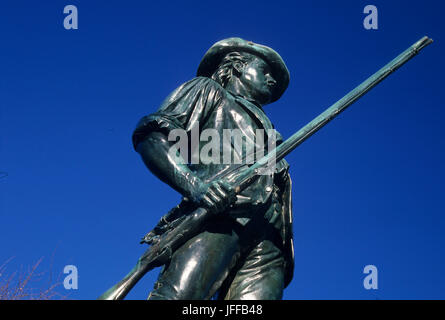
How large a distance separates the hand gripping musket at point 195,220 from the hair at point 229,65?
3.61ft

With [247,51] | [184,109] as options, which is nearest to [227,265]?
[184,109]

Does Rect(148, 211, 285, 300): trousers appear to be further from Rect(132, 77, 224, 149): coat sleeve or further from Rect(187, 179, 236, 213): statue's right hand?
Rect(132, 77, 224, 149): coat sleeve

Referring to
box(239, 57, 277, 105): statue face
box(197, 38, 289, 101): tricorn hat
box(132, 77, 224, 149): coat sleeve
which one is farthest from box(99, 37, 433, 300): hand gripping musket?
box(197, 38, 289, 101): tricorn hat

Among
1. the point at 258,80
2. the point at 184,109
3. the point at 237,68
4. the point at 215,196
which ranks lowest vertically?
the point at 215,196

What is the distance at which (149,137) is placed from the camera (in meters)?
4.21

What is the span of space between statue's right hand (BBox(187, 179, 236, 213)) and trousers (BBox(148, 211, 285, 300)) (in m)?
0.19

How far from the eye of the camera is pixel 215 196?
12.6 ft

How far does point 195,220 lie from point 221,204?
204 millimetres

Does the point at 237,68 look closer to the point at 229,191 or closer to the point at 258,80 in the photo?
the point at 258,80

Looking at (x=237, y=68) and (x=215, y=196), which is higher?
(x=237, y=68)

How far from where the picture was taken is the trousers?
3711mm

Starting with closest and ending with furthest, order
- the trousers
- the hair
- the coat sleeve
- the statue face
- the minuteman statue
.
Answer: the trousers
the minuteman statue
the coat sleeve
the statue face
the hair
